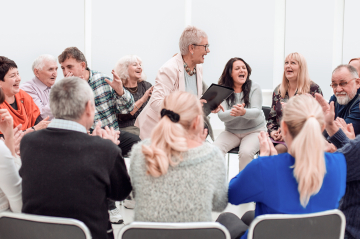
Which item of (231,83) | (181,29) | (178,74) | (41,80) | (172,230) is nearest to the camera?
(172,230)

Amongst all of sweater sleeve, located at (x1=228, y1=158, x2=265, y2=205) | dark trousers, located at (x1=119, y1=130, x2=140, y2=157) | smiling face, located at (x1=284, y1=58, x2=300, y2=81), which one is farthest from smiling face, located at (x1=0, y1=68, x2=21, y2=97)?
smiling face, located at (x1=284, y1=58, x2=300, y2=81)

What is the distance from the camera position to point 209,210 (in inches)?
52.5

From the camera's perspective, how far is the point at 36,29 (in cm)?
544

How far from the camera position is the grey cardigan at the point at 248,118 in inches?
125

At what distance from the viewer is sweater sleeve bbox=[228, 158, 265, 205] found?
1340 mm

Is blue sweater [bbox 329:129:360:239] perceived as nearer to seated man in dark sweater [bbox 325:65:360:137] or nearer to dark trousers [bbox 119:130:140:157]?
seated man in dark sweater [bbox 325:65:360:137]

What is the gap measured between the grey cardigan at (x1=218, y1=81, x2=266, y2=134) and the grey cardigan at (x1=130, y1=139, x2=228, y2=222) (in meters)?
1.88

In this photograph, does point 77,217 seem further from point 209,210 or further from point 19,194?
point 209,210

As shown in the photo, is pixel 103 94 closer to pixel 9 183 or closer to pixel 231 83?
pixel 231 83

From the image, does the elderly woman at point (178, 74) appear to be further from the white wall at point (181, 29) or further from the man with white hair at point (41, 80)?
the white wall at point (181, 29)

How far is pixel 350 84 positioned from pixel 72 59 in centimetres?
235

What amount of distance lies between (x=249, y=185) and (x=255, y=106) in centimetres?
200

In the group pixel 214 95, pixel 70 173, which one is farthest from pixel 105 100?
pixel 70 173

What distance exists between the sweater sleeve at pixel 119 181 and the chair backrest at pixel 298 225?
1.83 ft
